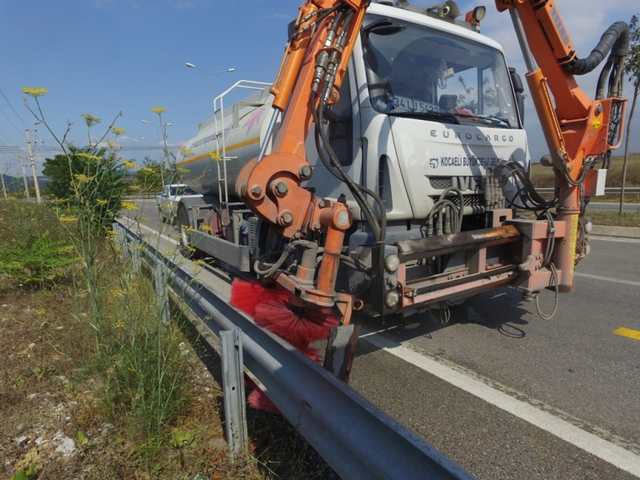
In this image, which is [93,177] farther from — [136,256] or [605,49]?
[605,49]

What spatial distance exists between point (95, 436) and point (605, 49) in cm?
540

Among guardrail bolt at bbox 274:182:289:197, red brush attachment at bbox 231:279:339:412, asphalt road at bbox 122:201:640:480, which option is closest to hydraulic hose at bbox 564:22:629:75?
asphalt road at bbox 122:201:640:480

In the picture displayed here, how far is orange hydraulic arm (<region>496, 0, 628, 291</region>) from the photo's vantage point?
4016 millimetres

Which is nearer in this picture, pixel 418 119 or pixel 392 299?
pixel 392 299

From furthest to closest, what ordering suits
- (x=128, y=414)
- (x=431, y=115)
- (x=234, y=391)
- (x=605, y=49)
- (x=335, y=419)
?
1. (x=605, y=49)
2. (x=431, y=115)
3. (x=128, y=414)
4. (x=234, y=391)
5. (x=335, y=419)

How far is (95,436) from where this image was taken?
8.07ft

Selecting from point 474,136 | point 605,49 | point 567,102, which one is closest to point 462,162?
point 474,136

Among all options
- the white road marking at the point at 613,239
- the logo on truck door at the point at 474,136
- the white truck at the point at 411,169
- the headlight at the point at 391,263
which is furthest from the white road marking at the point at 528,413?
the white road marking at the point at 613,239

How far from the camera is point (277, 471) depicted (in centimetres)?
222

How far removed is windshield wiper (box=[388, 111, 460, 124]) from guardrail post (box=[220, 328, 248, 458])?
246 cm

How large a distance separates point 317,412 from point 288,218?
6.48 feet

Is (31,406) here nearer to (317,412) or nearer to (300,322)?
(300,322)

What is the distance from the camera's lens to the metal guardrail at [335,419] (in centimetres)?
128

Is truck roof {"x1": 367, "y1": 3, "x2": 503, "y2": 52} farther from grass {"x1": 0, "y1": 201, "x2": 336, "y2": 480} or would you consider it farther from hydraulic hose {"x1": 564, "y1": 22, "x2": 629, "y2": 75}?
grass {"x1": 0, "y1": 201, "x2": 336, "y2": 480}
